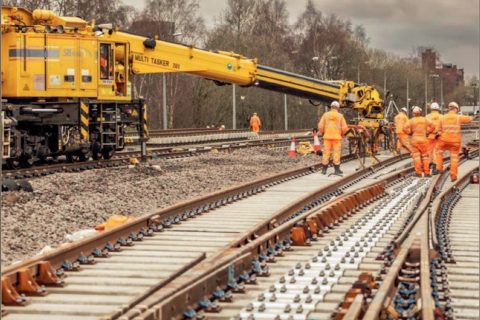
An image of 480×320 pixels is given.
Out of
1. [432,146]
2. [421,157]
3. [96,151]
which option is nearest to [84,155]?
[96,151]

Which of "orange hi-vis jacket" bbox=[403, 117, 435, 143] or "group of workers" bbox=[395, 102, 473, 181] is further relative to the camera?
"orange hi-vis jacket" bbox=[403, 117, 435, 143]

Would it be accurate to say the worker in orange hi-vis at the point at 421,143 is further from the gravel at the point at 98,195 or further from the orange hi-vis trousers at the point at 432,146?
the gravel at the point at 98,195

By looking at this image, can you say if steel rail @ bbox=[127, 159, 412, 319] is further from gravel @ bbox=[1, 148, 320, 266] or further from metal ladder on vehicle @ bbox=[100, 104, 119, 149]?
metal ladder on vehicle @ bbox=[100, 104, 119, 149]

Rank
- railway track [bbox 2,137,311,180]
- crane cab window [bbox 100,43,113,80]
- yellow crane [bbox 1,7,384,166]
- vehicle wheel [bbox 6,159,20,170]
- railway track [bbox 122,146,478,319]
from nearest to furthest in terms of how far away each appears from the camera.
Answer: railway track [bbox 122,146,478,319], railway track [bbox 2,137,311,180], vehicle wheel [bbox 6,159,20,170], yellow crane [bbox 1,7,384,166], crane cab window [bbox 100,43,113,80]

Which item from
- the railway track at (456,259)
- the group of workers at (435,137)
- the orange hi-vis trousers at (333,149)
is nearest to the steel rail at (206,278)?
the railway track at (456,259)

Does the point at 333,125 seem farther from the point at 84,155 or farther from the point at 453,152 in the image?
the point at 84,155

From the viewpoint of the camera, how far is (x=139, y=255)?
29.2 feet

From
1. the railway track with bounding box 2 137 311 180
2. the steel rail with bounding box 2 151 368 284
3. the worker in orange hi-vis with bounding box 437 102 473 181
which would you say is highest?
the worker in orange hi-vis with bounding box 437 102 473 181

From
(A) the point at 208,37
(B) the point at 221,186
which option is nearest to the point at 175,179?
(B) the point at 221,186

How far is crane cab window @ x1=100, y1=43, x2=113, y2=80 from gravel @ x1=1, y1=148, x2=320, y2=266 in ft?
8.43

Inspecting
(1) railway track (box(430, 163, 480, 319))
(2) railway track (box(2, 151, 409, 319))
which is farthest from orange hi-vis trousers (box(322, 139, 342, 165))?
(2) railway track (box(2, 151, 409, 319))

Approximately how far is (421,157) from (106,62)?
25.3ft

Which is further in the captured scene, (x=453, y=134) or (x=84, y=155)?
(x=84, y=155)

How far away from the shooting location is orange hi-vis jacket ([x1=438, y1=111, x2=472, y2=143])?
17781 millimetres
